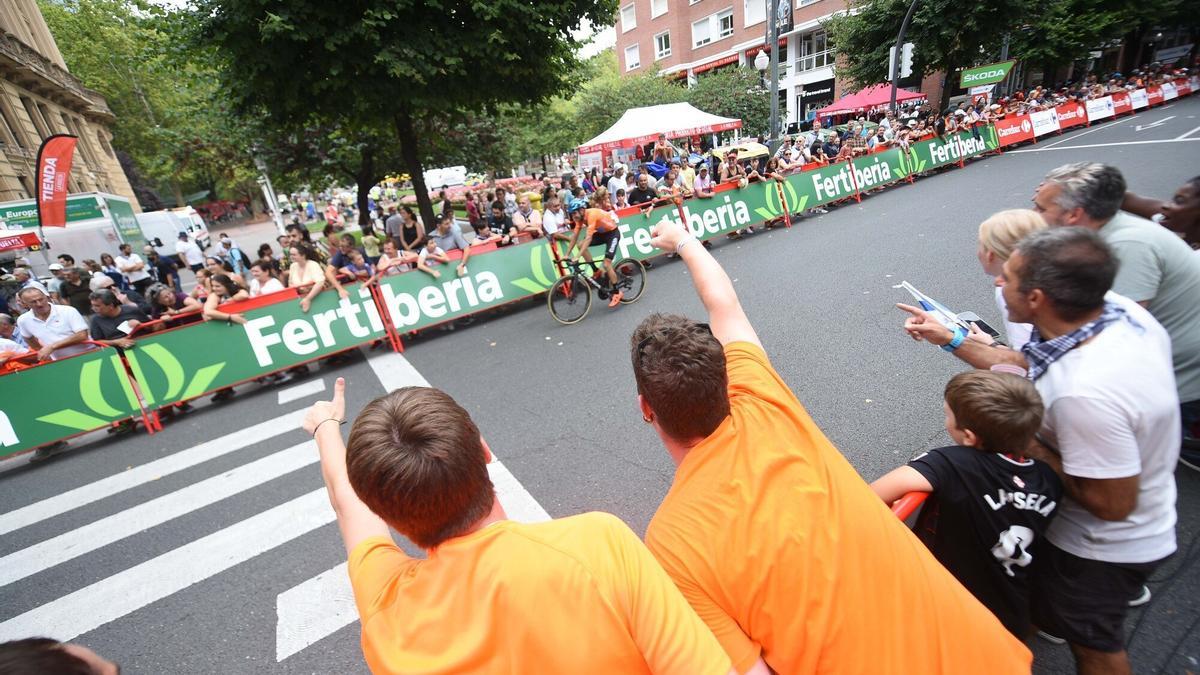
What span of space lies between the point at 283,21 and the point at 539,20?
416 cm

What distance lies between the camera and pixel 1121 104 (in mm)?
21562

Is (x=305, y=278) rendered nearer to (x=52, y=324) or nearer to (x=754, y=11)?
(x=52, y=324)

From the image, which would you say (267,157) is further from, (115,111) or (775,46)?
(115,111)

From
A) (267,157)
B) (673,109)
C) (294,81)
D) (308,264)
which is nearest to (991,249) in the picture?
(308,264)

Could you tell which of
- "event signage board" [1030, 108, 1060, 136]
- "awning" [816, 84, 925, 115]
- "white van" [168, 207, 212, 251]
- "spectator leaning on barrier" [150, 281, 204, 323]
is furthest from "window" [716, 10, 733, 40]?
"spectator leaning on barrier" [150, 281, 204, 323]

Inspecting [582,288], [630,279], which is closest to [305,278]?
[582,288]

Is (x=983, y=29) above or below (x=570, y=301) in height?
above

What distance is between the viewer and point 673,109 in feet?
58.7

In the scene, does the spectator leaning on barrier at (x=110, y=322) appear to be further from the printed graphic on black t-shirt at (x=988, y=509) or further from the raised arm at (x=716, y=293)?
the printed graphic on black t-shirt at (x=988, y=509)

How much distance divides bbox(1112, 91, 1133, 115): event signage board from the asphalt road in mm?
18921

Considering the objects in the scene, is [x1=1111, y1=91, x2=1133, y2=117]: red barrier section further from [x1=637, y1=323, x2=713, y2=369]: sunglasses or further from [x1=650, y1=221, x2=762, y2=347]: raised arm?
[x1=637, y1=323, x2=713, y2=369]: sunglasses

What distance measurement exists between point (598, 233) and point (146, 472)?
21.0 ft

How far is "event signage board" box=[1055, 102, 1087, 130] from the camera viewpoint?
19406mm

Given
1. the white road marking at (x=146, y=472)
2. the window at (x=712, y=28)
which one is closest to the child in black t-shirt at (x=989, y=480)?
the white road marking at (x=146, y=472)
